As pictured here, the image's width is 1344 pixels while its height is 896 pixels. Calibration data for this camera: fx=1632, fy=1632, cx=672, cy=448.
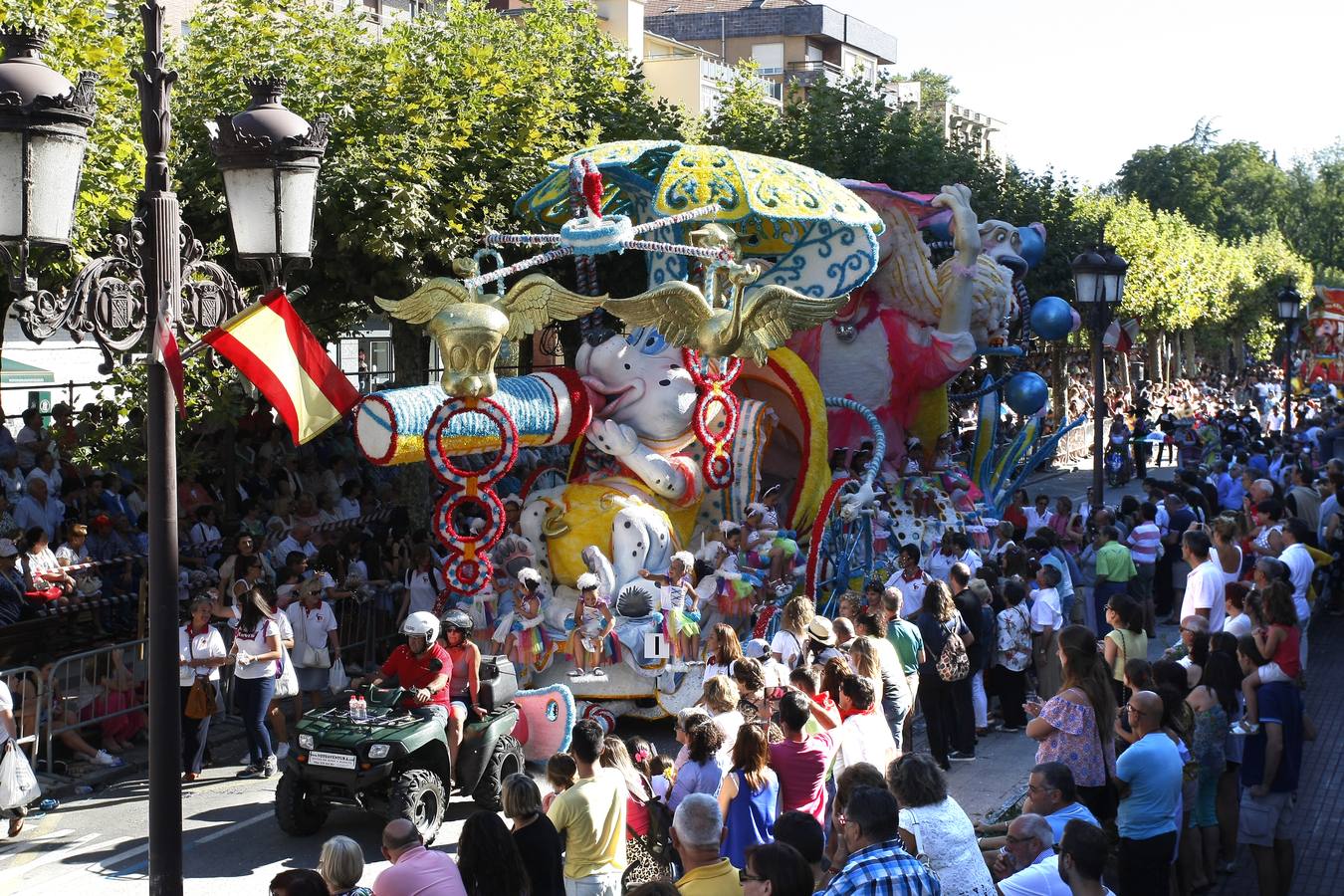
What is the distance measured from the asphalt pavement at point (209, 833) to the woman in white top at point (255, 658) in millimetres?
577

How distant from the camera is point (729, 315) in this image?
14.6 meters

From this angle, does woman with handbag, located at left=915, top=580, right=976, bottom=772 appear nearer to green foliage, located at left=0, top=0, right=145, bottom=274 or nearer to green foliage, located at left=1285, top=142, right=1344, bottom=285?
green foliage, located at left=0, top=0, right=145, bottom=274

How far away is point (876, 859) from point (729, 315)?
9.00 meters

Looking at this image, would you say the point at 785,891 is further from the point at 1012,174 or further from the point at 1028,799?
the point at 1012,174

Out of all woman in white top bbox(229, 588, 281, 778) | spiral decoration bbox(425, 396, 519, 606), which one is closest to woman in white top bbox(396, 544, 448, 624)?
spiral decoration bbox(425, 396, 519, 606)

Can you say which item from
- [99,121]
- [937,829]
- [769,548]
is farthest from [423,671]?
[99,121]

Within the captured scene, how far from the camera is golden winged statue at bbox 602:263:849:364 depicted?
14227 millimetres

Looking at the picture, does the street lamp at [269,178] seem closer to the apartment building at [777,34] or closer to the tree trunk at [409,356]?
the tree trunk at [409,356]

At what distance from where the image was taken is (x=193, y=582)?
15.4 meters

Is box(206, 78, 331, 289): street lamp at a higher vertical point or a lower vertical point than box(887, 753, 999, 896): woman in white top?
higher

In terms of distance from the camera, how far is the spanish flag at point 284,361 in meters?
7.58

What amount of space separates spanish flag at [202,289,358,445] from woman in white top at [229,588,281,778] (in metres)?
4.96

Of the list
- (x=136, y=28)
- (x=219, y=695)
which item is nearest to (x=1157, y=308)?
(x=136, y=28)

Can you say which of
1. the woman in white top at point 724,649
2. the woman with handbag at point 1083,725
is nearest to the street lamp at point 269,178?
the woman in white top at point 724,649
